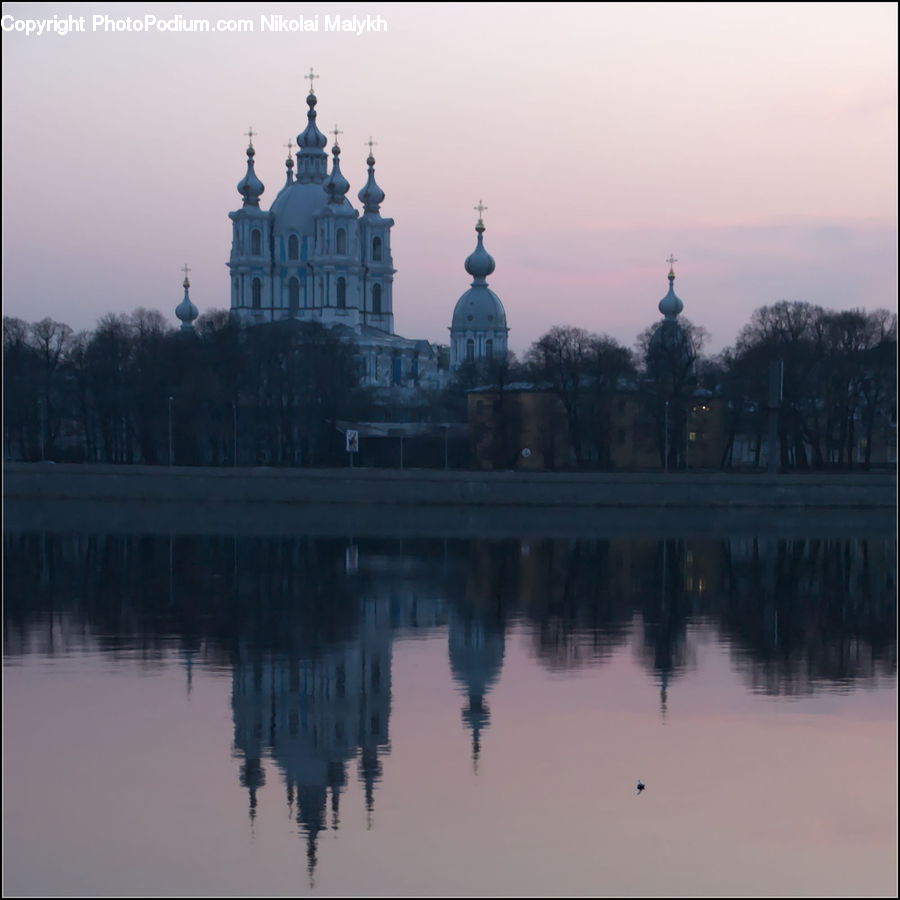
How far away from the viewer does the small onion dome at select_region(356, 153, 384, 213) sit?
101125 mm

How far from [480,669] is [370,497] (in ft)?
90.9

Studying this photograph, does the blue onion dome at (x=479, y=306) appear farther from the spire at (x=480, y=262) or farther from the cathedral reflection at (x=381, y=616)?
the cathedral reflection at (x=381, y=616)

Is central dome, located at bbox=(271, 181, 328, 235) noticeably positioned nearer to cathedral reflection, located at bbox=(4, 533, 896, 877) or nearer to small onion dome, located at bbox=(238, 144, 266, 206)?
small onion dome, located at bbox=(238, 144, 266, 206)

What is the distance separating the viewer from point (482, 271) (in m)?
106

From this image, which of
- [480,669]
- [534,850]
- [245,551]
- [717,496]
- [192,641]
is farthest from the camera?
[717,496]

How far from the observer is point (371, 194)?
10106 cm

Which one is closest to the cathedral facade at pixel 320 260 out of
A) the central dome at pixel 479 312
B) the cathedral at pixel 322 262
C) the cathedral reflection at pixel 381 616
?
the cathedral at pixel 322 262

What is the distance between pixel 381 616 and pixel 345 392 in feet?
129

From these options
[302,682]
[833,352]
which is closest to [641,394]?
[833,352]

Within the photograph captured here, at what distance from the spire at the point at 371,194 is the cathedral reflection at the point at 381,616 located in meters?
62.0

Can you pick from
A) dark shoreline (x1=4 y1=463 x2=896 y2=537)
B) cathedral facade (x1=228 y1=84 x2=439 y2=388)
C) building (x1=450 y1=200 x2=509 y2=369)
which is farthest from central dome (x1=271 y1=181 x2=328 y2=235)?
dark shoreline (x1=4 y1=463 x2=896 y2=537)

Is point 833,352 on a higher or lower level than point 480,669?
higher

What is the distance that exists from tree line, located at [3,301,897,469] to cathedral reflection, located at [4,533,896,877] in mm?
17766

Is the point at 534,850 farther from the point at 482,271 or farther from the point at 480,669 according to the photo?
the point at 482,271
